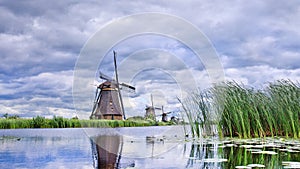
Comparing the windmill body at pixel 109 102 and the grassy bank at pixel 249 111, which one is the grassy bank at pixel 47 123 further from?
the grassy bank at pixel 249 111

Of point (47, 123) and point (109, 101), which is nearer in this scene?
point (47, 123)

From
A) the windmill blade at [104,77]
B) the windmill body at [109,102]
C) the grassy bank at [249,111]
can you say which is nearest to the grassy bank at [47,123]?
the windmill body at [109,102]

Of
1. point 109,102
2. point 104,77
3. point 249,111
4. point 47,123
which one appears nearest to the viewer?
point 249,111

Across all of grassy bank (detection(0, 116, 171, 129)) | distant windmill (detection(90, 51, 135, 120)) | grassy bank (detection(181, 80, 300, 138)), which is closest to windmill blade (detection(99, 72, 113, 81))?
distant windmill (detection(90, 51, 135, 120))

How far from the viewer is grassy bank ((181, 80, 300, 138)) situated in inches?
375

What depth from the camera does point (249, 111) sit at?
9.65 meters

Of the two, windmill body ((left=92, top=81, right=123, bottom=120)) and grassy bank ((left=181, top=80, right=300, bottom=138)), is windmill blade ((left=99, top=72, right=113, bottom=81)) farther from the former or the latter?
grassy bank ((left=181, top=80, right=300, bottom=138))

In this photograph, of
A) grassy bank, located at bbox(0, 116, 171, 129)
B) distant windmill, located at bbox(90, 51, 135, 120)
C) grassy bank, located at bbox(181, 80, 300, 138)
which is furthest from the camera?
distant windmill, located at bbox(90, 51, 135, 120)

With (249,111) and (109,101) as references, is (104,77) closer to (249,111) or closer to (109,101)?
(109,101)

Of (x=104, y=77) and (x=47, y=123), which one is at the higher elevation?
(x=104, y=77)

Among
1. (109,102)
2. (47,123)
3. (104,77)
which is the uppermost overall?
(104,77)

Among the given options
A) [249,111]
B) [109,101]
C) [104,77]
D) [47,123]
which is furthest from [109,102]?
[249,111]

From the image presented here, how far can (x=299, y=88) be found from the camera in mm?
9938

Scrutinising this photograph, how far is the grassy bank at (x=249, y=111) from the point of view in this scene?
31.2 ft
